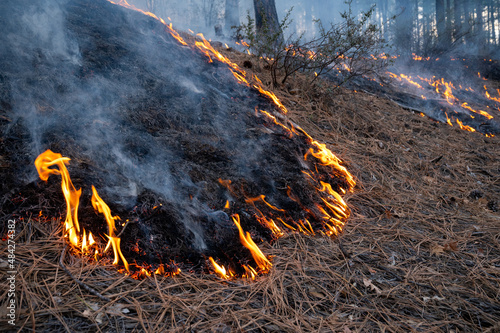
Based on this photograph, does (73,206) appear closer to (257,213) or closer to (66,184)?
(66,184)

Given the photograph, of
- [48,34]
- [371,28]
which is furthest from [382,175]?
[48,34]

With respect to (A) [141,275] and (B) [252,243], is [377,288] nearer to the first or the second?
(B) [252,243]

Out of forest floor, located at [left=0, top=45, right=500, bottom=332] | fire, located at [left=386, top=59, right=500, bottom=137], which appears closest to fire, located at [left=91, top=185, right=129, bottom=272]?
forest floor, located at [left=0, top=45, right=500, bottom=332]

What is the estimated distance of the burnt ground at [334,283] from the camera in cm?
151

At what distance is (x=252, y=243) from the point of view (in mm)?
2086

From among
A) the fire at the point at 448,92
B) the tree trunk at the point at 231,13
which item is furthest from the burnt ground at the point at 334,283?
the tree trunk at the point at 231,13

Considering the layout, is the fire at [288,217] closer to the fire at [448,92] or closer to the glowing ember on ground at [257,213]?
the glowing ember on ground at [257,213]

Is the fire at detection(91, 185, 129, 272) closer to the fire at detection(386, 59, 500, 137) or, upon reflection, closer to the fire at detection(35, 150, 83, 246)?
the fire at detection(35, 150, 83, 246)

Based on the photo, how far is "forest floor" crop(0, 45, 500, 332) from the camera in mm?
1509

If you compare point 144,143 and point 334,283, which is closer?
point 334,283

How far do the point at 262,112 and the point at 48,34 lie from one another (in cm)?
273

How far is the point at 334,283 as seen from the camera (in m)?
1.87

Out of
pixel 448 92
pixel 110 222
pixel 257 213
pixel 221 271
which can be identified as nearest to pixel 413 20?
pixel 448 92

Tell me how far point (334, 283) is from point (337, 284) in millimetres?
21
